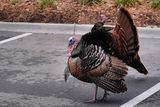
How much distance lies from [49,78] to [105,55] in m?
1.81

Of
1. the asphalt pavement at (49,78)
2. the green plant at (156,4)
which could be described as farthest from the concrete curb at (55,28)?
the green plant at (156,4)

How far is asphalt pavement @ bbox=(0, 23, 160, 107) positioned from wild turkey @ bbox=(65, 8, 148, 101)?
0.47 m

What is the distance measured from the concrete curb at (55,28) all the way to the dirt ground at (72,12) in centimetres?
22

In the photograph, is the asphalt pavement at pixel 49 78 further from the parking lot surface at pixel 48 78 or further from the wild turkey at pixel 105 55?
the wild turkey at pixel 105 55

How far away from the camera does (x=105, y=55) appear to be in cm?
675

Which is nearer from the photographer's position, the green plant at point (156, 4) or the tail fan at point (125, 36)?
the tail fan at point (125, 36)

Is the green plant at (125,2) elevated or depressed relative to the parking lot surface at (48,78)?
elevated

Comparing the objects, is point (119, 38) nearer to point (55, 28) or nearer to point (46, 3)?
point (55, 28)

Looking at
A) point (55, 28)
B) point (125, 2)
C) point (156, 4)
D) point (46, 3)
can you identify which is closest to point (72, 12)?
point (55, 28)

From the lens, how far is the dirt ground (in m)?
11.2

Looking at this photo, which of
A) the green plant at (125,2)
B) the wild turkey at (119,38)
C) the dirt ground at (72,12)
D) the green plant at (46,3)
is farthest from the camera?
the green plant at (46,3)

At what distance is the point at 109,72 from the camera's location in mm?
6652

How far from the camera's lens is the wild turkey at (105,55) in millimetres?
6664

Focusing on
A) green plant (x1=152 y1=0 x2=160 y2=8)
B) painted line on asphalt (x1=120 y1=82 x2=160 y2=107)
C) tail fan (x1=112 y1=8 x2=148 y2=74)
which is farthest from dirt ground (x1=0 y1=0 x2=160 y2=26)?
tail fan (x1=112 y1=8 x2=148 y2=74)
